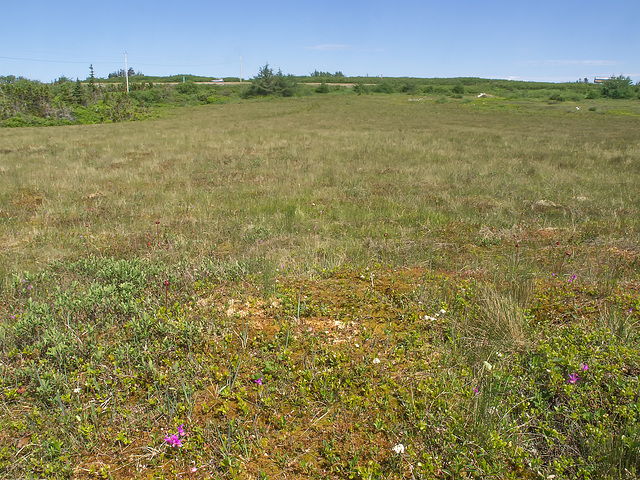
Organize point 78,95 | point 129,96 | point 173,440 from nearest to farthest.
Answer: point 173,440 < point 78,95 < point 129,96

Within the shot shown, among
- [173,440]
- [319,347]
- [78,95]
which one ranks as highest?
[78,95]

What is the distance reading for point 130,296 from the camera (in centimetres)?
376

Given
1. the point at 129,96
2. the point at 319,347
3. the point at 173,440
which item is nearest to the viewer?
the point at 173,440

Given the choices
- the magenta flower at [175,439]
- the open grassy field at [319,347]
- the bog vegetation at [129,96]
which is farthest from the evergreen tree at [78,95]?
the magenta flower at [175,439]

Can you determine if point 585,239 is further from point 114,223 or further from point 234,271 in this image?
point 114,223

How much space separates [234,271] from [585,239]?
5.50m

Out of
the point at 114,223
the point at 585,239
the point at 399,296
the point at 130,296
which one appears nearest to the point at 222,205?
the point at 114,223

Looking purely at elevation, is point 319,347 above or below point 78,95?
below

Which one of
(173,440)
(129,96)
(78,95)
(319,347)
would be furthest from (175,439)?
(129,96)

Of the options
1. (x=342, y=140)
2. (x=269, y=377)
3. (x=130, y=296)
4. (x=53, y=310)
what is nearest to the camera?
(x=269, y=377)

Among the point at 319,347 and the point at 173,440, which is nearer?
the point at 173,440

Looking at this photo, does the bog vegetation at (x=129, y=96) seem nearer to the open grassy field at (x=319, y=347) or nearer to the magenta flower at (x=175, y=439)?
the open grassy field at (x=319, y=347)

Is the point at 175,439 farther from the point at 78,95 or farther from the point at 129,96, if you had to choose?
the point at 129,96

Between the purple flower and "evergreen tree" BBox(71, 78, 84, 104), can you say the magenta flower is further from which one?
"evergreen tree" BBox(71, 78, 84, 104)
